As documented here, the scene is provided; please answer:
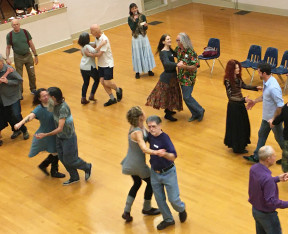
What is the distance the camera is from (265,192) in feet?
15.9

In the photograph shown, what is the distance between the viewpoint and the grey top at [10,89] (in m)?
8.59

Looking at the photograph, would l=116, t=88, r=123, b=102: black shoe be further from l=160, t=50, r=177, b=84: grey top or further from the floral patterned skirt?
l=160, t=50, r=177, b=84: grey top

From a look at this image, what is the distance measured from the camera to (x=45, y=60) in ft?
42.1

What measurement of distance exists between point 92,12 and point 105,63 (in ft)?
17.3

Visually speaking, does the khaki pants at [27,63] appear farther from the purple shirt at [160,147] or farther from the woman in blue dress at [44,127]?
the purple shirt at [160,147]

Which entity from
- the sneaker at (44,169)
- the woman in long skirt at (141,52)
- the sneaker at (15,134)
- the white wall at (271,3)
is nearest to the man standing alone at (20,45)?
the sneaker at (15,134)

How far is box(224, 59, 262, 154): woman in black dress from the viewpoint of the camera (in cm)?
734

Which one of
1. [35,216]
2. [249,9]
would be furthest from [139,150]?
[249,9]

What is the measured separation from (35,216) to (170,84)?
312 centimetres

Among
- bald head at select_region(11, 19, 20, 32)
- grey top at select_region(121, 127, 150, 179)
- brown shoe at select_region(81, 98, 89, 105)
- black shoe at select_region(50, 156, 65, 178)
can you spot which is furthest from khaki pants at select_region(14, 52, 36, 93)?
grey top at select_region(121, 127, 150, 179)

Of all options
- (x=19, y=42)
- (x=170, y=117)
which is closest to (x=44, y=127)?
(x=170, y=117)

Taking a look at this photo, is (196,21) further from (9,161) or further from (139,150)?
(139,150)

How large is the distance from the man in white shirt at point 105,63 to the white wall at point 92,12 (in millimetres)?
4631

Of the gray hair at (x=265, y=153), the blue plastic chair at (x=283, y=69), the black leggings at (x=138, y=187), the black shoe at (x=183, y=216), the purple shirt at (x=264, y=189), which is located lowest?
the black shoe at (x=183, y=216)
